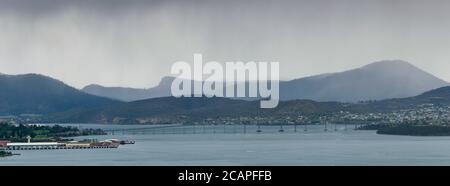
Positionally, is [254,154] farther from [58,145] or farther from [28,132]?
[28,132]

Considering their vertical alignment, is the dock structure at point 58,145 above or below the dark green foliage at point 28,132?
below

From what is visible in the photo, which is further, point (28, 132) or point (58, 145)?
point (28, 132)

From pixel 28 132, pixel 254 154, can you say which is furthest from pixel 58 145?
pixel 254 154

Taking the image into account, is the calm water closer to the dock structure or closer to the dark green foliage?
the dock structure

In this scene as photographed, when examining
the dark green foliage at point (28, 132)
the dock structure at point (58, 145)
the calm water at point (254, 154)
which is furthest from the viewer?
the dark green foliage at point (28, 132)

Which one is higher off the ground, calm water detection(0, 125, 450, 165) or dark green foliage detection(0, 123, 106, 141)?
dark green foliage detection(0, 123, 106, 141)

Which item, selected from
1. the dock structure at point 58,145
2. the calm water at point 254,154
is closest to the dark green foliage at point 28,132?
the dock structure at point 58,145

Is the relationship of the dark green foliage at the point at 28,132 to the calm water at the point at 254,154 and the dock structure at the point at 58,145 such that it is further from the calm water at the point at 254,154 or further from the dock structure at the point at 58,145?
the calm water at the point at 254,154

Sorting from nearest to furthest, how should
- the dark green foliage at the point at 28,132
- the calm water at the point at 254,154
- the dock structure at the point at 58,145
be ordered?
the calm water at the point at 254,154 < the dock structure at the point at 58,145 < the dark green foliage at the point at 28,132

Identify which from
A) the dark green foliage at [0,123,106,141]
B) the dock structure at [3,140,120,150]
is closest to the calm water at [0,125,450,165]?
the dock structure at [3,140,120,150]

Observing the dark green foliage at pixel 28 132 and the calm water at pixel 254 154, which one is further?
the dark green foliage at pixel 28 132

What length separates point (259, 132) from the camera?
2845cm
